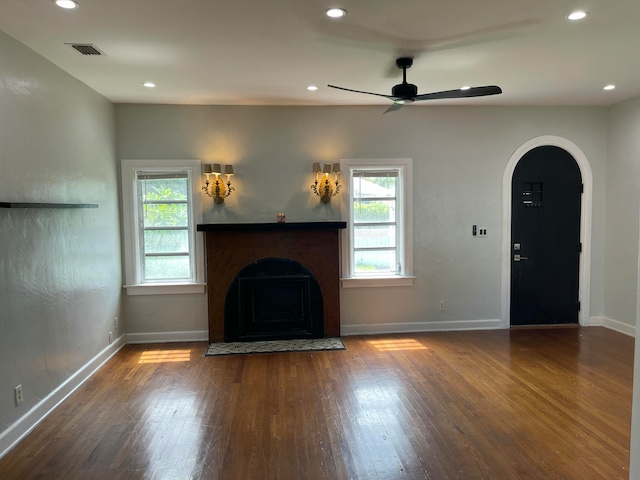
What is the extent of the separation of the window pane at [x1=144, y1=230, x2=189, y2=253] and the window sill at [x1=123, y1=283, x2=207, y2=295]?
0.41m

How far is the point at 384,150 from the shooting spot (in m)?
5.12

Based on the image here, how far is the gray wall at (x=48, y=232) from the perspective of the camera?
112 inches

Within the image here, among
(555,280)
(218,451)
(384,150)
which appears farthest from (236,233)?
(555,280)

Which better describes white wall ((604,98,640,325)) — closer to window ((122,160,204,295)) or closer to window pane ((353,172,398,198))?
window pane ((353,172,398,198))

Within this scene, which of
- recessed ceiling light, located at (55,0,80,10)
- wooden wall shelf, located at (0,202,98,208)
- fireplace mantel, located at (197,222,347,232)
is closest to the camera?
recessed ceiling light, located at (55,0,80,10)

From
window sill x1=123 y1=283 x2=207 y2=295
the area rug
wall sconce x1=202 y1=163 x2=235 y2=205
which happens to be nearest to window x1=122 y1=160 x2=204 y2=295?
window sill x1=123 y1=283 x2=207 y2=295

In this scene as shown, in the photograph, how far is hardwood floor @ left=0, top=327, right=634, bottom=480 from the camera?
2494 millimetres

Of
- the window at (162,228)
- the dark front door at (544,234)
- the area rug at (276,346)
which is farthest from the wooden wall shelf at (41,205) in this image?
the dark front door at (544,234)

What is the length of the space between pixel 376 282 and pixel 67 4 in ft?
13.0

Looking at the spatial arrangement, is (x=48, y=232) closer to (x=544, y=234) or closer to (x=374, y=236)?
(x=374, y=236)

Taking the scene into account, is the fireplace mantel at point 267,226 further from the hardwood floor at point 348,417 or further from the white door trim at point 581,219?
the white door trim at point 581,219

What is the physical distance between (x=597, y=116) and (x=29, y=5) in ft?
19.4

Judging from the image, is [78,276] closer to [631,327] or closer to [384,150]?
[384,150]

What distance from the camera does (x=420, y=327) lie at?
17.4 feet
